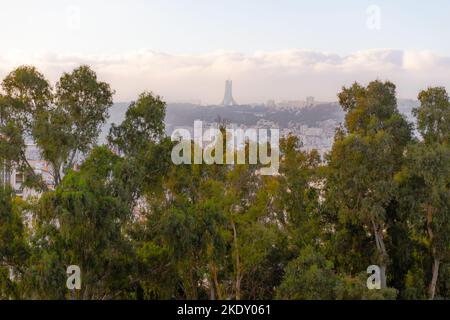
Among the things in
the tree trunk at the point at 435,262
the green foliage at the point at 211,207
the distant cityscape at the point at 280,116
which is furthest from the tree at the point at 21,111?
the tree trunk at the point at 435,262

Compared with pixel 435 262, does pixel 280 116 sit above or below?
above

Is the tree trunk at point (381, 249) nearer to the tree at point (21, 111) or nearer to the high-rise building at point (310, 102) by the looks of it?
the high-rise building at point (310, 102)

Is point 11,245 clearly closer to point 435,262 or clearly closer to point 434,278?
point 434,278

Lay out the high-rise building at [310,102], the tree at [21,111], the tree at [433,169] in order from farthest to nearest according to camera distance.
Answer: the high-rise building at [310,102] → the tree at [433,169] → the tree at [21,111]

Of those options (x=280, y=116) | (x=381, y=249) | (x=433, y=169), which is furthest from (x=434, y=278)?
(x=280, y=116)

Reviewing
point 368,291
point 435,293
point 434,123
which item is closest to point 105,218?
point 368,291

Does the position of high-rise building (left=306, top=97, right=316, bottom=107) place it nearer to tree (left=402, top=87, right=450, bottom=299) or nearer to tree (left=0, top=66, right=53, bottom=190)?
tree (left=402, top=87, right=450, bottom=299)

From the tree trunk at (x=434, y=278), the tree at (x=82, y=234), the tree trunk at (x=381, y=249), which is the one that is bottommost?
the tree trunk at (x=434, y=278)

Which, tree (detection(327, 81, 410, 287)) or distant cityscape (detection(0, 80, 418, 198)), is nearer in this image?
tree (detection(327, 81, 410, 287))

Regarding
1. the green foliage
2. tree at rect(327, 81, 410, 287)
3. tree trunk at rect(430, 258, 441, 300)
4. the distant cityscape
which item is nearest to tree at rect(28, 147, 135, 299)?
the green foliage

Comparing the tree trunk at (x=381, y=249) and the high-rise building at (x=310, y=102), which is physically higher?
the high-rise building at (x=310, y=102)

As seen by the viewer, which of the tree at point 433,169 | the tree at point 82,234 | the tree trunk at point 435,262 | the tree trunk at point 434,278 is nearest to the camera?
the tree at point 82,234

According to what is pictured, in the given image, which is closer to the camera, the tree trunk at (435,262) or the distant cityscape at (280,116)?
the tree trunk at (435,262)
